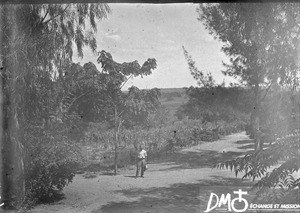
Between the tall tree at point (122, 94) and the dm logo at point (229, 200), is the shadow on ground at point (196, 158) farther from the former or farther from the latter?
the tall tree at point (122, 94)

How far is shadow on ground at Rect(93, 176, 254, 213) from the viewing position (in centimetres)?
383

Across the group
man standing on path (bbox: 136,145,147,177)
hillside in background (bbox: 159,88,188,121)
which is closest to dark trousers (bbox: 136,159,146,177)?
man standing on path (bbox: 136,145,147,177)

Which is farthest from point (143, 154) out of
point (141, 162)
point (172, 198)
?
point (172, 198)

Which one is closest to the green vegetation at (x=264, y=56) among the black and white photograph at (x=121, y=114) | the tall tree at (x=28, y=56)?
the black and white photograph at (x=121, y=114)

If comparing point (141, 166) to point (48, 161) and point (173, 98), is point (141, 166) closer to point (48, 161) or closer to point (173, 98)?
point (173, 98)

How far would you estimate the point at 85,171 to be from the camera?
4590 millimetres

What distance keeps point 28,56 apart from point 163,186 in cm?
276

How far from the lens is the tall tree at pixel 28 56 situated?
393 cm

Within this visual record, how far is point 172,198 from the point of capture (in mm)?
4035

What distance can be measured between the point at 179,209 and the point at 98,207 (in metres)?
1.19

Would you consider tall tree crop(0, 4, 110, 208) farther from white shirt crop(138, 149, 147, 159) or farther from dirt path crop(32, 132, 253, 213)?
white shirt crop(138, 149, 147, 159)

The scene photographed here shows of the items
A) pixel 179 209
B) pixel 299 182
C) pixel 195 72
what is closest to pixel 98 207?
pixel 179 209

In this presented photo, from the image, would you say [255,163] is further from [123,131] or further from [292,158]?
[123,131]

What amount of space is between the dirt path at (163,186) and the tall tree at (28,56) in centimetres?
90
